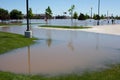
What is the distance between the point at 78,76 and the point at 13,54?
6.22 metres

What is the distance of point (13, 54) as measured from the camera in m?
14.1

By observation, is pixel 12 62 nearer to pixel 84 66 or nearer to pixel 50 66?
pixel 50 66

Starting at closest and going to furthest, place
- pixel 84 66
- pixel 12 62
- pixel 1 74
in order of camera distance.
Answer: pixel 1 74, pixel 84 66, pixel 12 62

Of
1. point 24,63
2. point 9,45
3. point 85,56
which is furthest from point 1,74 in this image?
point 9,45

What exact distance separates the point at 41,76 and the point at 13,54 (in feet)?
17.6

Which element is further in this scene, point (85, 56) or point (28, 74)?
point (85, 56)

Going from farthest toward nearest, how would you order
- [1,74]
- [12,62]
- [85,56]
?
[85,56], [12,62], [1,74]

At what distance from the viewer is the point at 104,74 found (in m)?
9.40

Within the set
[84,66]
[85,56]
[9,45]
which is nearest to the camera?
[84,66]

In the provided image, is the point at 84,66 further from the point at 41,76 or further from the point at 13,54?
the point at 13,54

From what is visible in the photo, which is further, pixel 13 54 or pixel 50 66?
pixel 13 54

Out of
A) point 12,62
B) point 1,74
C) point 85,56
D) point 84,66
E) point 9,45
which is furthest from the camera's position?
point 9,45

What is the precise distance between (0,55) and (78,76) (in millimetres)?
6283

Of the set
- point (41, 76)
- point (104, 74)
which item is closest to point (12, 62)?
point (41, 76)
